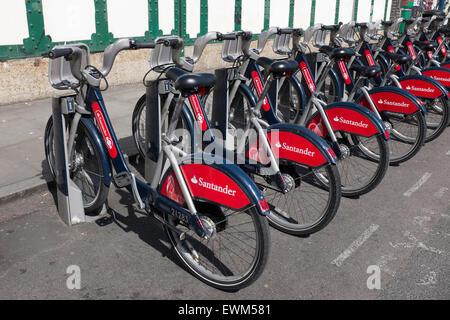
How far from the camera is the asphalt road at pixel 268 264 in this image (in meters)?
2.86

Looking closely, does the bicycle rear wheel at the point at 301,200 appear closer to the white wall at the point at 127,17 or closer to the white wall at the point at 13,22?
the white wall at the point at 13,22

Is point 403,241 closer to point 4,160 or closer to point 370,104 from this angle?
point 370,104

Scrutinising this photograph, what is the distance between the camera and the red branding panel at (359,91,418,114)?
16.1ft

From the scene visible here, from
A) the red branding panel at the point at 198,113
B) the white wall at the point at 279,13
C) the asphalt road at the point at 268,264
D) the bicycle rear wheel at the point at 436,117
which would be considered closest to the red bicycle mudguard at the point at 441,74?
the bicycle rear wheel at the point at 436,117

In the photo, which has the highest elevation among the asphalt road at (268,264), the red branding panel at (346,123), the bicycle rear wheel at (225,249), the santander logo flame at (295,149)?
the red branding panel at (346,123)

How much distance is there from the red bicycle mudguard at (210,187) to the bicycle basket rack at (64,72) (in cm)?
121

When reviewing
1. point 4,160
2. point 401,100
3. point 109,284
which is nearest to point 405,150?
point 401,100

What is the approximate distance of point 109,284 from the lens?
2900mm

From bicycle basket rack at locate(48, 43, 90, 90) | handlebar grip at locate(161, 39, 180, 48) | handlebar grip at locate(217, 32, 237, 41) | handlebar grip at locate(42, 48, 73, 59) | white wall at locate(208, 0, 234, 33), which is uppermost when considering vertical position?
white wall at locate(208, 0, 234, 33)

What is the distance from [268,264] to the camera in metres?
3.19

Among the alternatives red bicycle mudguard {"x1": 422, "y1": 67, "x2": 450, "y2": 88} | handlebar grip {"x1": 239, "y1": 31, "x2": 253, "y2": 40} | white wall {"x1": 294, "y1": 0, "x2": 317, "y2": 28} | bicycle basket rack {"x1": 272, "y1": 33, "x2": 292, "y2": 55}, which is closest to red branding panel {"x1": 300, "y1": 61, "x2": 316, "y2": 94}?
bicycle basket rack {"x1": 272, "y1": 33, "x2": 292, "y2": 55}

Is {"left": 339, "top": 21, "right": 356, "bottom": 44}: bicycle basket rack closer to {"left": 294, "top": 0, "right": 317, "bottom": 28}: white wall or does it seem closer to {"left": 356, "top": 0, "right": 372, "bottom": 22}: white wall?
{"left": 294, "top": 0, "right": 317, "bottom": 28}: white wall

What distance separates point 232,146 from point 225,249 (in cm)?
166

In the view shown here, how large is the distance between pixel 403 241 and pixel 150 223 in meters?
2.12
